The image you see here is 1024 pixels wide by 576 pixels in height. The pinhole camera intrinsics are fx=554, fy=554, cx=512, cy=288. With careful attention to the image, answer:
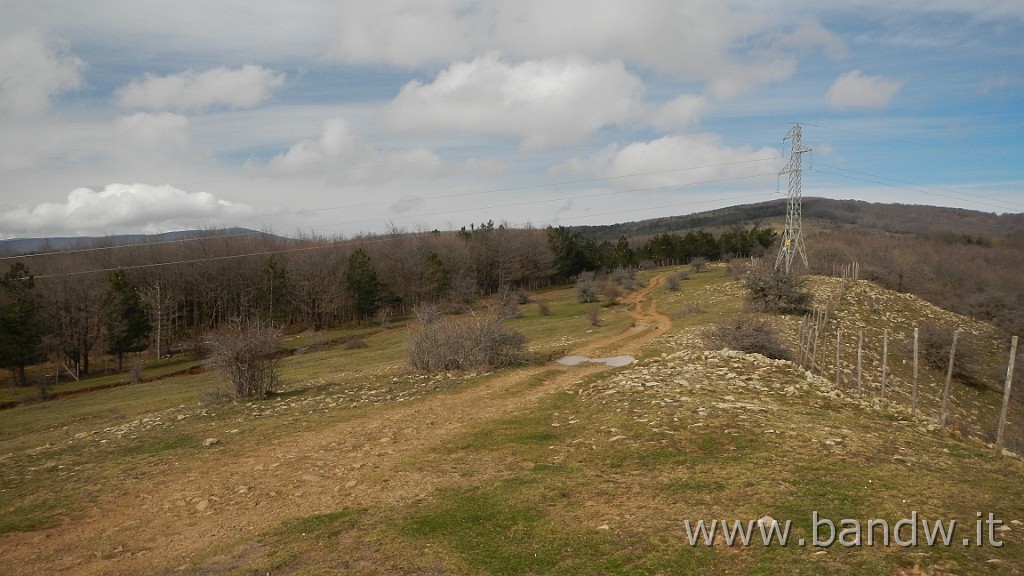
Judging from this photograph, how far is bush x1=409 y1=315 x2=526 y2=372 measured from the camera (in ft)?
65.0

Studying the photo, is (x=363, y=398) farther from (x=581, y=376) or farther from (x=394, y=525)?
(x=394, y=525)

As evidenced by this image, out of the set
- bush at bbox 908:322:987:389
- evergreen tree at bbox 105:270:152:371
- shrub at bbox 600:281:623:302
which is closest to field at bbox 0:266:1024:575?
bush at bbox 908:322:987:389

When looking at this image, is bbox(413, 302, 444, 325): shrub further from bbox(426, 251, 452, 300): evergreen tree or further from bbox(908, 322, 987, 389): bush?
bbox(426, 251, 452, 300): evergreen tree

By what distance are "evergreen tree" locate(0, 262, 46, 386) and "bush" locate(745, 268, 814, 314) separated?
5245cm

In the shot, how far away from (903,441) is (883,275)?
145 feet

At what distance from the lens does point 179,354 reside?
53625 mm

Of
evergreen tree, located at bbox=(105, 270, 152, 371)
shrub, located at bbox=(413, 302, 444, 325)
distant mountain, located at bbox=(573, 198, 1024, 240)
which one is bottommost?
evergreen tree, located at bbox=(105, 270, 152, 371)

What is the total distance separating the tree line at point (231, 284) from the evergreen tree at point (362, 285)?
0.13m

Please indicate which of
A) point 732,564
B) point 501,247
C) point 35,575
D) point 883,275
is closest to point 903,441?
point 732,564

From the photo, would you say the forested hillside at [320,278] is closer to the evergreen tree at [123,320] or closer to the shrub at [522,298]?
the evergreen tree at [123,320]

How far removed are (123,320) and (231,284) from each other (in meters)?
19.7

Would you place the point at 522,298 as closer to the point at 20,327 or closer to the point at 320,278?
the point at 320,278

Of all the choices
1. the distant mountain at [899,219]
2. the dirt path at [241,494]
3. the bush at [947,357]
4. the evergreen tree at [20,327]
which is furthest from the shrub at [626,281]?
the distant mountain at [899,219]

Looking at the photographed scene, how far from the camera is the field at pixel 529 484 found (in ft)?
19.6
